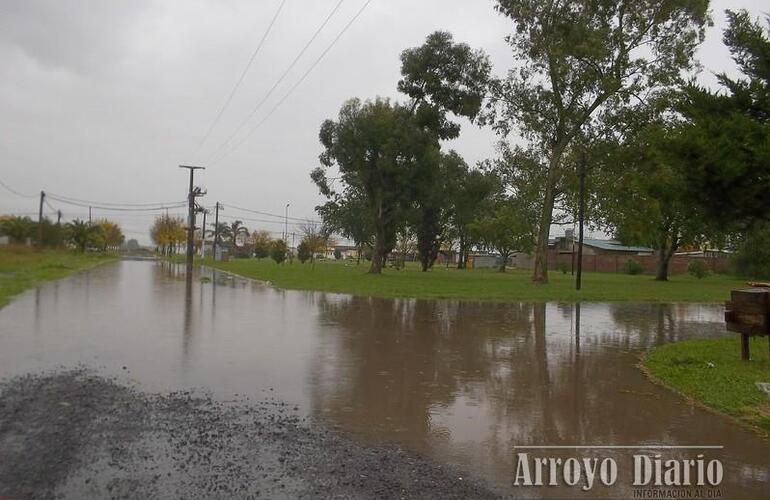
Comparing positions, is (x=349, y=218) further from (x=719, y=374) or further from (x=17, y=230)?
(x=719, y=374)

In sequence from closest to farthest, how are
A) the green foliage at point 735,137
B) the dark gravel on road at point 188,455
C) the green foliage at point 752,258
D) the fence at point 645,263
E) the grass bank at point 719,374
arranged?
the dark gravel on road at point 188,455 < the grass bank at point 719,374 < the green foliage at point 735,137 < the green foliage at point 752,258 < the fence at point 645,263

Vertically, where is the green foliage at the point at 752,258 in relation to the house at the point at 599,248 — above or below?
below

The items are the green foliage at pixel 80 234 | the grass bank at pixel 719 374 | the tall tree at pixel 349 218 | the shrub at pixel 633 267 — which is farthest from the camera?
the green foliage at pixel 80 234

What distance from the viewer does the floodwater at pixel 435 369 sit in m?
5.75

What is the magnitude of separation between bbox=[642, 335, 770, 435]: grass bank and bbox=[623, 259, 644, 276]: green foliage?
48.0m

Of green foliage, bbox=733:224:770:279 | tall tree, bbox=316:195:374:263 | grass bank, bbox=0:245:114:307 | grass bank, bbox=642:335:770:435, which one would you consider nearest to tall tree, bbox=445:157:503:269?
tall tree, bbox=316:195:374:263

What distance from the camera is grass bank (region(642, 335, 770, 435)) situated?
23.5 ft

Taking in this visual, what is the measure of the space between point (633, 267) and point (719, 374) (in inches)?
2062

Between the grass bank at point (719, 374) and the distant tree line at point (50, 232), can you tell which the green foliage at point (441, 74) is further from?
the distant tree line at point (50, 232)

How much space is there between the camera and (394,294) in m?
24.0

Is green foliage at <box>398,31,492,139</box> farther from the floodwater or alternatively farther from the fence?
the fence

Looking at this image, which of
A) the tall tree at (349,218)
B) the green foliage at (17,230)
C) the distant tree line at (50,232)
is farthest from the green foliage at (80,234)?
the tall tree at (349,218)

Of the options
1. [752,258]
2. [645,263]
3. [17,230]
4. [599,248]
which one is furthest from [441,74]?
[599,248]

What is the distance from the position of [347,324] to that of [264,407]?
7.79 m
